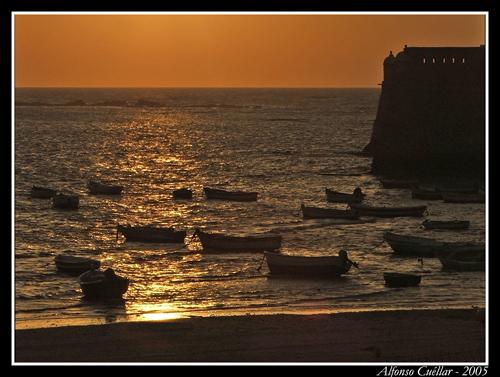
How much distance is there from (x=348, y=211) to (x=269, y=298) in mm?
17751

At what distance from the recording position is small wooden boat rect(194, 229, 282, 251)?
35719mm

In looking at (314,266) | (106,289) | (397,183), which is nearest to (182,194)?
(397,183)

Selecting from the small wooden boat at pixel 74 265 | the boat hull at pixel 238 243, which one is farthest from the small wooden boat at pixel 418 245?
the small wooden boat at pixel 74 265

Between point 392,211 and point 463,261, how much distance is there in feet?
47.5

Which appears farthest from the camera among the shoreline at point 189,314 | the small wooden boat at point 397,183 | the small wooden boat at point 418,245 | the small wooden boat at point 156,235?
the small wooden boat at point 397,183

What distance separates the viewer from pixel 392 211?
4581 cm

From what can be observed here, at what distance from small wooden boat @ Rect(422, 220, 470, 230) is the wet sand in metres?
17.2

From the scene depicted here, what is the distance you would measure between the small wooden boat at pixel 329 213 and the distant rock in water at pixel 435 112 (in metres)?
15.1

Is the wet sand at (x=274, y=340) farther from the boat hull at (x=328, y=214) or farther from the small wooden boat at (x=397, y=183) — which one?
the small wooden boat at (x=397, y=183)

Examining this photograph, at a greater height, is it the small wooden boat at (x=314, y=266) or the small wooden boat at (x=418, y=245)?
the small wooden boat at (x=418, y=245)

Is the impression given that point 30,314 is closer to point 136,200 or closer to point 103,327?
point 103,327

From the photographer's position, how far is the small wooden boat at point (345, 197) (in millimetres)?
50906

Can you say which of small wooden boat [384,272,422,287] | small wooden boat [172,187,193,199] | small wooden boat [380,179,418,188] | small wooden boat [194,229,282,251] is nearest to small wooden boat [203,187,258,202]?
small wooden boat [172,187,193,199]

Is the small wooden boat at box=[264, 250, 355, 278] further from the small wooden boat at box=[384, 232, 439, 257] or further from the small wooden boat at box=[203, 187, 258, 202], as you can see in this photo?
the small wooden boat at box=[203, 187, 258, 202]
